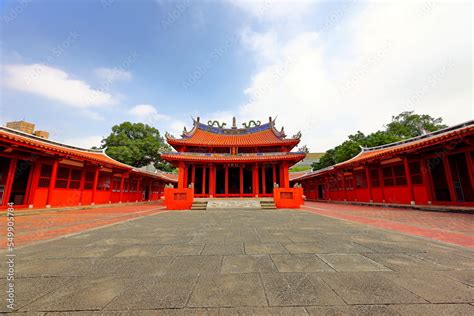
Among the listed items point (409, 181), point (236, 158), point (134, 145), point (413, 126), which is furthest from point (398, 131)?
point (134, 145)

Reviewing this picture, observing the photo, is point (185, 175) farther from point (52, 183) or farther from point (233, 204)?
point (52, 183)

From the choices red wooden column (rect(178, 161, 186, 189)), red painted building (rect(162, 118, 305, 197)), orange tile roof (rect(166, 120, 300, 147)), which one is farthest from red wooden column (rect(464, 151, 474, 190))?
red wooden column (rect(178, 161, 186, 189))

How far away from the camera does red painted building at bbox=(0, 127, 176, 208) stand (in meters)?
10.0

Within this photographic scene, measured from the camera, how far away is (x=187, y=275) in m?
2.23

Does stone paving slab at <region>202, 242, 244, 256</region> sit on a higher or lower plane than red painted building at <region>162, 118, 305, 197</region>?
lower

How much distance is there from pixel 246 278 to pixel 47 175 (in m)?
15.7

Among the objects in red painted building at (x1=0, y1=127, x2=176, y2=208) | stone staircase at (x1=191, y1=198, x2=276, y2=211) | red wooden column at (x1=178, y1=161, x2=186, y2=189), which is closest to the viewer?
red painted building at (x1=0, y1=127, x2=176, y2=208)

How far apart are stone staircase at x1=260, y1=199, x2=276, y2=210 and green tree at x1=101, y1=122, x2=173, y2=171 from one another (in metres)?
19.7

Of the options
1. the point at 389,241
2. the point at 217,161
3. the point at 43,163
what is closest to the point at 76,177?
the point at 43,163

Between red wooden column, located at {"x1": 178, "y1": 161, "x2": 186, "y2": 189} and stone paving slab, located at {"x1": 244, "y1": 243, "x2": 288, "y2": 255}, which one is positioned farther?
red wooden column, located at {"x1": 178, "y1": 161, "x2": 186, "y2": 189}

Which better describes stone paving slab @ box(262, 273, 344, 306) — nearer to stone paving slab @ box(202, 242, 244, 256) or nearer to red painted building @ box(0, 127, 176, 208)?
stone paving slab @ box(202, 242, 244, 256)

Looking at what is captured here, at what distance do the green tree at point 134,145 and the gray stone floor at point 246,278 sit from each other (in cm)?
2667

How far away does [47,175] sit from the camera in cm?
1204

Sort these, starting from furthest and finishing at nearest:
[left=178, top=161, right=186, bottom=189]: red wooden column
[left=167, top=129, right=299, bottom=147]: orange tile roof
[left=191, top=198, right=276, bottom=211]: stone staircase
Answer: [left=167, top=129, right=299, bottom=147]: orange tile roof
[left=178, top=161, right=186, bottom=189]: red wooden column
[left=191, top=198, right=276, bottom=211]: stone staircase
